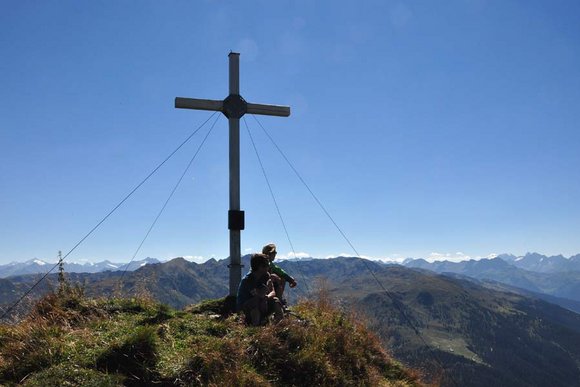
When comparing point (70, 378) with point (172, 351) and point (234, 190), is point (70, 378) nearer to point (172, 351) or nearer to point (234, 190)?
point (172, 351)

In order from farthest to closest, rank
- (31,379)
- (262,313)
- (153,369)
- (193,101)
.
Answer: (193,101) → (262,313) → (153,369) → (31,379)

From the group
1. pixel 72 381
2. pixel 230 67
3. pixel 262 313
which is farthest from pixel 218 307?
pixel 230 67

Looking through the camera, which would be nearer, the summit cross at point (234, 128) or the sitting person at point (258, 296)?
the sitting person at point (258, 296)

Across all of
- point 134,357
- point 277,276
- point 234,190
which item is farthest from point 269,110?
point 134,357

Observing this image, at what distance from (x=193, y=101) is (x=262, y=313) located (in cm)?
700

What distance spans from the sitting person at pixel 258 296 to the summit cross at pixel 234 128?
7.56 ft

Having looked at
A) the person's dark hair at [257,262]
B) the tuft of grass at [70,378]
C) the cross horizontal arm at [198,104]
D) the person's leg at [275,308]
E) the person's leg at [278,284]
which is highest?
the cross horizontal arm at [198,104]

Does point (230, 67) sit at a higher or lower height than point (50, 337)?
higher

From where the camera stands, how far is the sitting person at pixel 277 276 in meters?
11.0

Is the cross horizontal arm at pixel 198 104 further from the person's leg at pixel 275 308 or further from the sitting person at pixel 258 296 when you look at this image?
the person's leg at pixel 275 308

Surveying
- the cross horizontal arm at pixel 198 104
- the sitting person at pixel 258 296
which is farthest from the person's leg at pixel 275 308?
the cross horizontal arm at pixel 198 104

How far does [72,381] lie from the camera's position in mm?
5836

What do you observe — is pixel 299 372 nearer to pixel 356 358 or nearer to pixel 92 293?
pixel 356 358

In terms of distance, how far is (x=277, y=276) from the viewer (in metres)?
11.1
